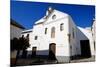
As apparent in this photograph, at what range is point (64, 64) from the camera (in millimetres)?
2623

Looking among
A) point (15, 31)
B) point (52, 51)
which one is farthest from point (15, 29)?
point (52, 51)

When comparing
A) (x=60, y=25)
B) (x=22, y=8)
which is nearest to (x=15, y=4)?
(x=22, y=8)

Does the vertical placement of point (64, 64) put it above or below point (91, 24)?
below

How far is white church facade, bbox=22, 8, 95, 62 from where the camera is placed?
2.53 meters

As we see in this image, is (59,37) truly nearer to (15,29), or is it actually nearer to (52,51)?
(52,51)

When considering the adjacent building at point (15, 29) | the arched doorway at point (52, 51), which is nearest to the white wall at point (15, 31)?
the adjacent building at point (15, 29)

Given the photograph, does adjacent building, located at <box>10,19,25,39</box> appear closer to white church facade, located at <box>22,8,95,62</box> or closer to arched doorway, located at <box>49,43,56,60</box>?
white church facade, located at <box>22,8,95,62</box>

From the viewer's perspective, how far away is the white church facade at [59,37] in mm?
2529

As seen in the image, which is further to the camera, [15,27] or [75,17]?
[75,17]

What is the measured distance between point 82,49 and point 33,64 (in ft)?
2.17

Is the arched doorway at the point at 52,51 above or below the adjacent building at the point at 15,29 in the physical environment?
below

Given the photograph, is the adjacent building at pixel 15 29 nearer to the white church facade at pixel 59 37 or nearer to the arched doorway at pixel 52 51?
the white church facade at pixel 59 37
